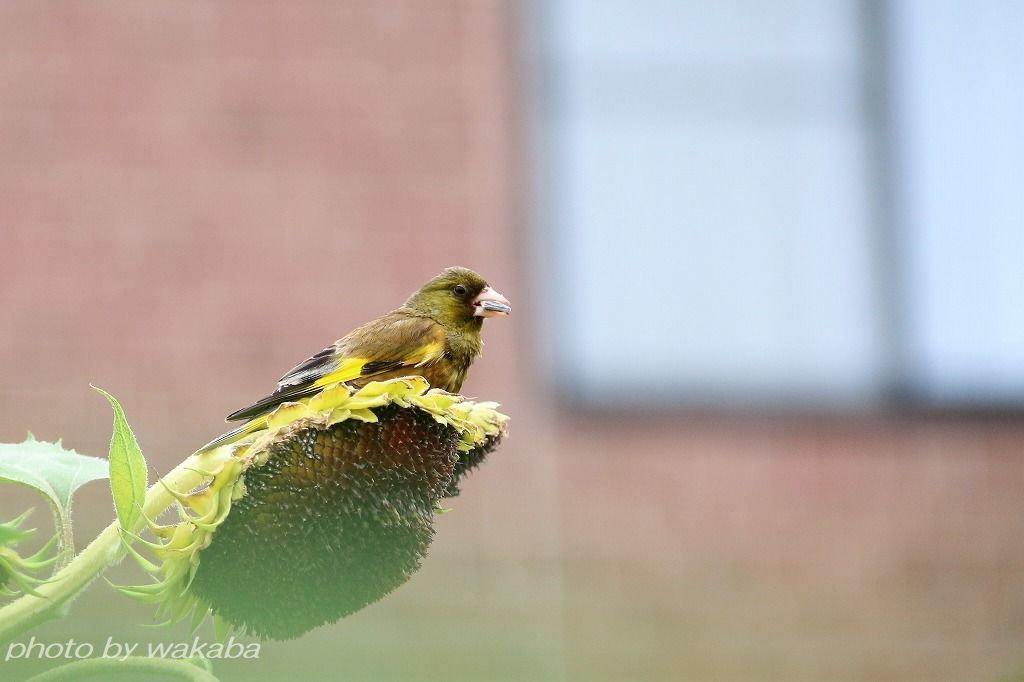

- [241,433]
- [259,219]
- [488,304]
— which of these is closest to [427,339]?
[488,304]

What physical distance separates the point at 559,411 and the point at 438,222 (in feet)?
2.18

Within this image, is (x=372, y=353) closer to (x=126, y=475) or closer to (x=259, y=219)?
(x=126, y=475)

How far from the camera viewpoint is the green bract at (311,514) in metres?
0.71

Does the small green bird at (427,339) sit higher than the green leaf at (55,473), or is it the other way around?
the small green bird at (427,339)

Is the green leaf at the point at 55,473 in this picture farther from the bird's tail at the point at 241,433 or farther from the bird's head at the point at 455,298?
the bird's head at the point at 455,298

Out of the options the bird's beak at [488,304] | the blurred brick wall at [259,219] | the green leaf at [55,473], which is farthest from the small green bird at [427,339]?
the blurred brick wall at [259,219]

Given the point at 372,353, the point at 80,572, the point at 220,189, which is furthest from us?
the point at 220,189

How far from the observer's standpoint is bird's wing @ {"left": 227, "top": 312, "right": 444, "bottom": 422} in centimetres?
89

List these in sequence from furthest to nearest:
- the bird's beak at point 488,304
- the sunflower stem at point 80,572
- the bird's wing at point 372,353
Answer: the bird's beak at point 488,304
the bird's wing at point 372,353
the sunflower stem at point 80,572

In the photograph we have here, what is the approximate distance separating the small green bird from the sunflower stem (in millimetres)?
203

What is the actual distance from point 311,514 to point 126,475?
0.09 metres

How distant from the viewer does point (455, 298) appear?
3.66 feet

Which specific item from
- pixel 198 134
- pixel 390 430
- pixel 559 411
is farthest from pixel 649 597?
pixel 390 430

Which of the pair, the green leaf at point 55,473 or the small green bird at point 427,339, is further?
the small green bird at point 427,339
